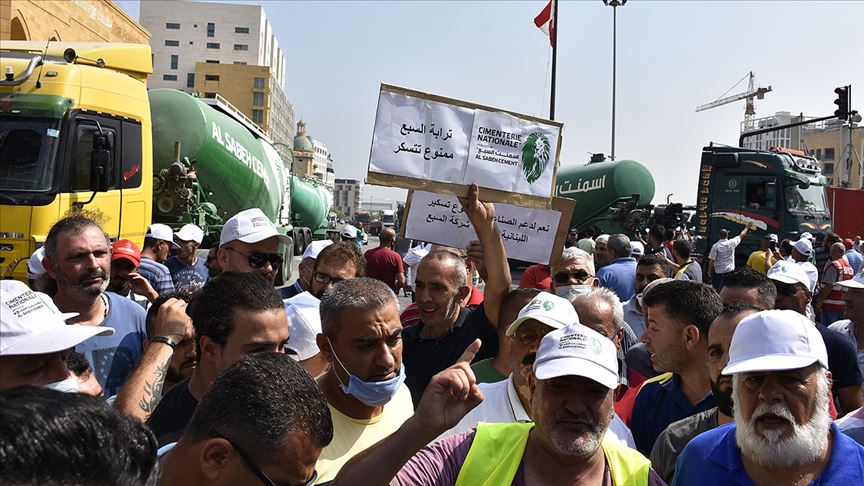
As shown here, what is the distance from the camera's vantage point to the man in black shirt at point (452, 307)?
4.38m

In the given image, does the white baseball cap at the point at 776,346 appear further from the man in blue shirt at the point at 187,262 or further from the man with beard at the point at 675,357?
the man in blue shirt at the point at 187,262

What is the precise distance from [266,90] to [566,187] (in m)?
67.1

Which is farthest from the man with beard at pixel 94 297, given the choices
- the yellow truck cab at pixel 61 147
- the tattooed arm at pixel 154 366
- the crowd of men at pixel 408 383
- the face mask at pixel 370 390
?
the yellow truck cab at pixel 61 147

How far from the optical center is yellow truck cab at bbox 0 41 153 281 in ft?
29.9

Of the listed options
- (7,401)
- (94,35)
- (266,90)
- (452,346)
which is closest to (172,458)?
(7,401)

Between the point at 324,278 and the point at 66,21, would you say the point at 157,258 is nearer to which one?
the point at 324,278

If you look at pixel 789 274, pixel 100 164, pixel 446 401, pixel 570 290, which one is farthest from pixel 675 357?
pixel 100 164

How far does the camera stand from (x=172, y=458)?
83.5 inches

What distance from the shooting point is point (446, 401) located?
258 cm

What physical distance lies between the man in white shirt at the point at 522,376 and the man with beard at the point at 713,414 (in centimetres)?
13

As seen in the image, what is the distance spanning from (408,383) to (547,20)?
61.7 ft

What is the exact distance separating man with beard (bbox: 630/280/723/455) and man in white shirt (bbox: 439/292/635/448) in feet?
1.68

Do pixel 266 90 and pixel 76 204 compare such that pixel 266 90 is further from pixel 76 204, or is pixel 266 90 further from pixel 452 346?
pixel 452 346

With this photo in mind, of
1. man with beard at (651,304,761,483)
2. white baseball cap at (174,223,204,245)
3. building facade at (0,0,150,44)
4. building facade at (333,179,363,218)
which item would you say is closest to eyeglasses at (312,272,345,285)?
white baseball cap at (174,223,204,245)
